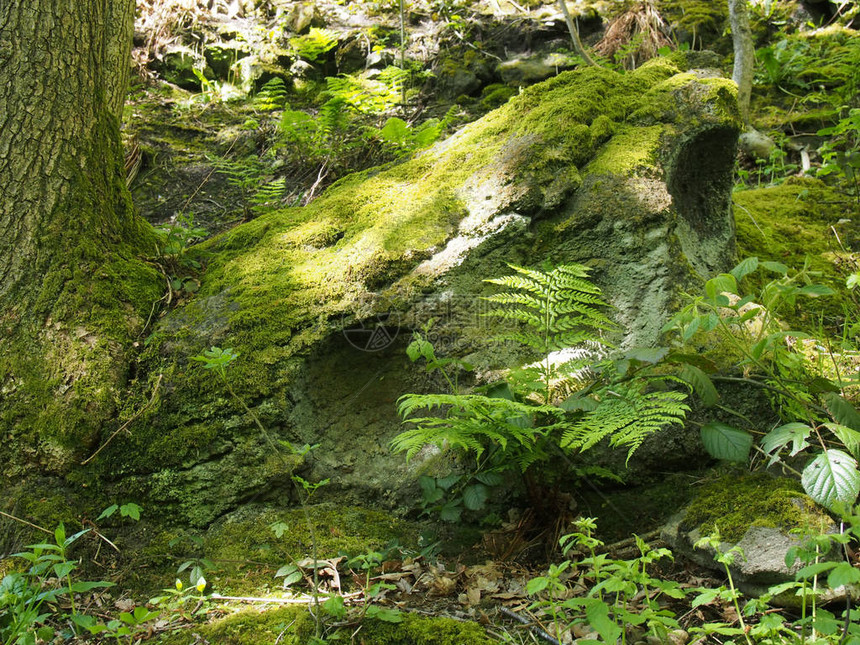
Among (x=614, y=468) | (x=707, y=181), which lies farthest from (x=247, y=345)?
(x=707, y=181)

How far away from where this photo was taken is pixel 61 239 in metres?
3.32

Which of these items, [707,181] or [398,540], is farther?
[707,181]

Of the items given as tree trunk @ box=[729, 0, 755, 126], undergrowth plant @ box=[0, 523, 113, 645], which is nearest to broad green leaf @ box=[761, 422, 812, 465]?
undergrowth plant @ box=[0, 523, 113, 645]

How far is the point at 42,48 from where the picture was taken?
3389 millimetres

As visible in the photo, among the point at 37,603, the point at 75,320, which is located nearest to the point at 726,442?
the point at 37,603

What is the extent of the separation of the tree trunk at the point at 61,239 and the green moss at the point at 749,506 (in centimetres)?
295

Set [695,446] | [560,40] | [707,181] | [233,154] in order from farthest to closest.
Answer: [560,40] < [233,154] < [707,181] < [695,446]

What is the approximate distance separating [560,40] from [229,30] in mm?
4362

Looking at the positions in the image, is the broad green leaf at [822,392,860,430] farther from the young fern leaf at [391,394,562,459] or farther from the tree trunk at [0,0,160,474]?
the tree trunk at [0,0,160,474]

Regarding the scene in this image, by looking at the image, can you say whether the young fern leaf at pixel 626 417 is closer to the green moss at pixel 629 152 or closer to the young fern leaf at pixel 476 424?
the young fern leaf at pixel 476 424

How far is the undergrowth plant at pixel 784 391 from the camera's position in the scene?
6.57 feet

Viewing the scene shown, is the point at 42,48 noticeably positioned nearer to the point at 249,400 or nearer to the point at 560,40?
the point at 249,400

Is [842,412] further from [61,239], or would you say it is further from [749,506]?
[61,239]

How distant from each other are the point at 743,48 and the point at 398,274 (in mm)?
5301
